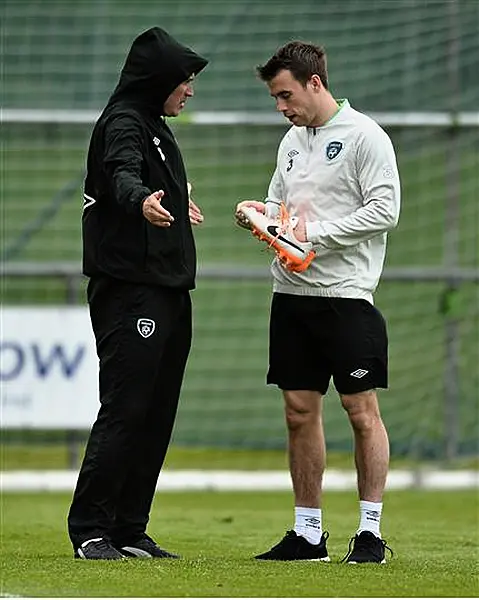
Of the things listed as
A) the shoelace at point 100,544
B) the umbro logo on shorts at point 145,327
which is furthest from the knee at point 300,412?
the shoelace at point 100,544

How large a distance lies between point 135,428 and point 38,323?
14.9ft

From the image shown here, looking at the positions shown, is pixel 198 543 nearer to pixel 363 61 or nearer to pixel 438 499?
pixel 438 499

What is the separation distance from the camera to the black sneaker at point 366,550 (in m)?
6.74

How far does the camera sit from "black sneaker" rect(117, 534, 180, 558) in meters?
6.94

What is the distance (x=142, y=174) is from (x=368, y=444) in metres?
1.37

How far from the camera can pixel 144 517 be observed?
7059 mm

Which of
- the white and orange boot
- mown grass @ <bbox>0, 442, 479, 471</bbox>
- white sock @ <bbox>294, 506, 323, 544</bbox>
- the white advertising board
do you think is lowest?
mown grass @ <bbox>0, 442, 479, 471</bbox>

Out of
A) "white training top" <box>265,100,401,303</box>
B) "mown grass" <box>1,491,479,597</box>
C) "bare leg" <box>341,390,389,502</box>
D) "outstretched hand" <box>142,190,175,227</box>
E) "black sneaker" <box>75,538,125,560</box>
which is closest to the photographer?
"mown grass" <box>1,491,479,597</box>

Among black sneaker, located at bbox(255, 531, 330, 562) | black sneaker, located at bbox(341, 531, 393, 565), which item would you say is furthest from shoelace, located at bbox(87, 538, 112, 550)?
black sneaker, located at bbox(341, 531, 393, 565)

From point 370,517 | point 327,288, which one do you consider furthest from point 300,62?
point 370,517

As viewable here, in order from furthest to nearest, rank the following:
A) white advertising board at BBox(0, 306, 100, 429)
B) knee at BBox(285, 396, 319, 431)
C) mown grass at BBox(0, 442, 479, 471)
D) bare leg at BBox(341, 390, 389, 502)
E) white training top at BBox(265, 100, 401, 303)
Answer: mown grass at BBox(0, 442, 479, 471), white advertising board at BBox(0, 306, 100, 429), knee at BBox(285, 396, 319, 431), bare leg at BBox(341, 390, 389, 502), white training top at BBox(265, 100, 401, 303)

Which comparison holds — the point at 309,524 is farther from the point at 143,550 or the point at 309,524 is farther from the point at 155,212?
the point at 155,212

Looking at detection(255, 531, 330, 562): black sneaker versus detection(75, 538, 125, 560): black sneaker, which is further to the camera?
detection(255, 531, 330, 562): black sneaker

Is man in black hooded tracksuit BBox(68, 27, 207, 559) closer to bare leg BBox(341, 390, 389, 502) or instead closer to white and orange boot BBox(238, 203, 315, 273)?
white and orange boot BBox(238, 203, 315, 273)
